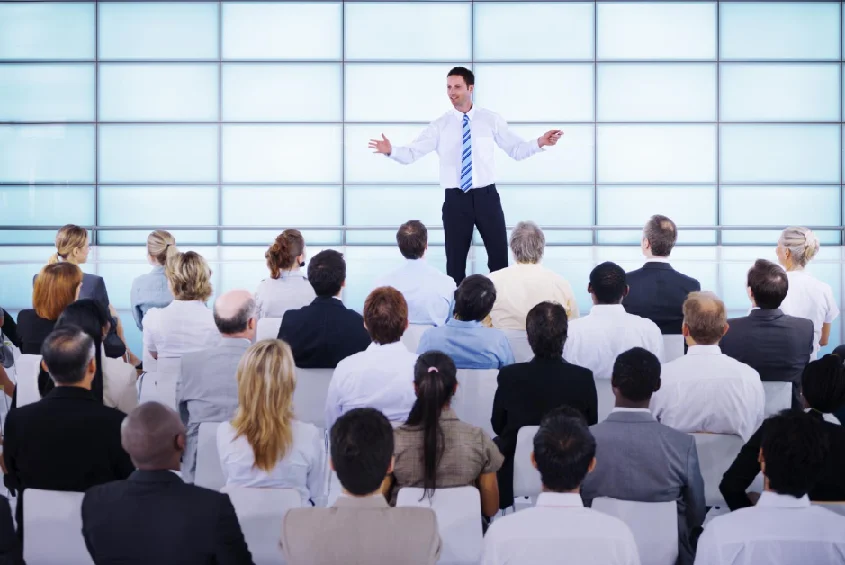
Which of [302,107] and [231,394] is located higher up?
[302,107]

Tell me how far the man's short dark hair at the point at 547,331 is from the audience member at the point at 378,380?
53 centimetres

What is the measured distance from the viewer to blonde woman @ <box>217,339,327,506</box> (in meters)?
3.41

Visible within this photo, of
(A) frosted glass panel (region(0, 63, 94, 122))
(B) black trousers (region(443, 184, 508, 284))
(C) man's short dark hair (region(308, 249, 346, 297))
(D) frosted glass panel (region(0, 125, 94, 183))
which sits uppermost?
(A) frosted glass panel (region(0, 63, 94, 122))

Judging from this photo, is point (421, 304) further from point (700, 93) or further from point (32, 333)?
point (700, 93)

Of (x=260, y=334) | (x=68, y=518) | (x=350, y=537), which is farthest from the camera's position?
(x=260, y=334)

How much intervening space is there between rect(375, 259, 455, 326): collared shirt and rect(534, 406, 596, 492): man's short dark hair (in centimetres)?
299

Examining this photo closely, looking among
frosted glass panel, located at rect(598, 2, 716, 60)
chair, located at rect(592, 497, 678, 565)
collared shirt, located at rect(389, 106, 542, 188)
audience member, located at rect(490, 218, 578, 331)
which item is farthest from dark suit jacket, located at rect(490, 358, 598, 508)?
frosted glass panel, located at rect(598, 2, 716, 60)

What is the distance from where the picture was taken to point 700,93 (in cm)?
1520

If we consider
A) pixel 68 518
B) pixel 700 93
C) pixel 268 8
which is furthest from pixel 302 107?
pixel 68 518

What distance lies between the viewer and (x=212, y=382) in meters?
4.18

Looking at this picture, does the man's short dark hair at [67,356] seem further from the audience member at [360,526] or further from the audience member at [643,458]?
the audience member at [643,458]

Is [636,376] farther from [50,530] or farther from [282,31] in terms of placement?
[282,31]

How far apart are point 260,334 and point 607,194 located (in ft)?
35.4

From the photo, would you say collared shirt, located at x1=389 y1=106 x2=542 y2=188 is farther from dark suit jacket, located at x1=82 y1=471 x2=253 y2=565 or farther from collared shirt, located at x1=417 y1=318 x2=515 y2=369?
dark suit jacket, located at x1=82 y1=471 x2=253 y2=565
